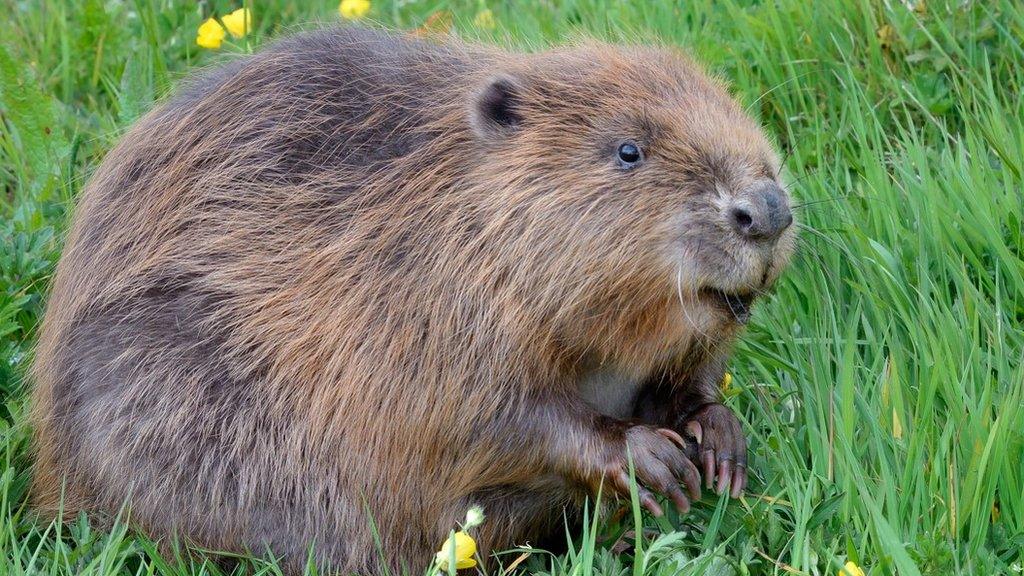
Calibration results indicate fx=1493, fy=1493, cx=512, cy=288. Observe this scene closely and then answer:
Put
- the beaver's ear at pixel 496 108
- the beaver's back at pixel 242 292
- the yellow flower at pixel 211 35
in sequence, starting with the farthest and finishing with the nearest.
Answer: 1. the yellow flower at pixel 211 35
2. the beaver's back at pixel 242 292
3. the beaver's ear at pixel 496 108

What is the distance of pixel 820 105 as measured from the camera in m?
4.88

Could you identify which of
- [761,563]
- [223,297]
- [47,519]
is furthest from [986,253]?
[47,519]

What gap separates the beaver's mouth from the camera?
3277 mm

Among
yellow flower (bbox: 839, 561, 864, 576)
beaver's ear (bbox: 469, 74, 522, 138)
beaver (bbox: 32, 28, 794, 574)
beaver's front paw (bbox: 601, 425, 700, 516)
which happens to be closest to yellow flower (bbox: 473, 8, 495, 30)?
beaver (bbox: 32, 28, 794, 574)

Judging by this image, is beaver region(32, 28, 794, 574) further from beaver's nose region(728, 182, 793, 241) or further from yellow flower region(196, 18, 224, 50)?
yellow flower region(196, 18, 224, 50)

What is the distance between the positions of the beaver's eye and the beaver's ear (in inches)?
11.3

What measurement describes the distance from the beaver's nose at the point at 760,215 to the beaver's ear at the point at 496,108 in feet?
2.11

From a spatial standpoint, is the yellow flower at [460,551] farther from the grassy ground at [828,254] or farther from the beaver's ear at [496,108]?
the beaver's ear at [496,108]

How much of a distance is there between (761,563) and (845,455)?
318mm

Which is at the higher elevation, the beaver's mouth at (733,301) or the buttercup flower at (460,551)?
the beaver's mouth at (733,301)

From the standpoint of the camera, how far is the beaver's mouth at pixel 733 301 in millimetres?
3277

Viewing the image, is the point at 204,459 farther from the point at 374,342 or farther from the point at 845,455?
the point at 845,455

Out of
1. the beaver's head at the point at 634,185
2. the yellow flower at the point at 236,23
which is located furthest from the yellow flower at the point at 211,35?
the beaver's head at the point at 634,185

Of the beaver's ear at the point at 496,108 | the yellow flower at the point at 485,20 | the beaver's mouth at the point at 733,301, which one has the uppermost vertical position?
the beaver's ear at the point at 496,108
